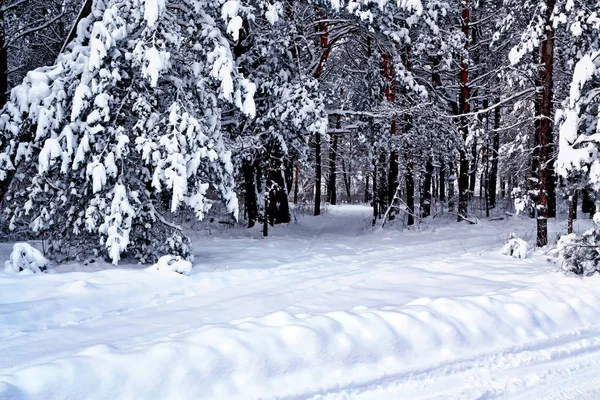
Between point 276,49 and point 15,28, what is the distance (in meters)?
6.65

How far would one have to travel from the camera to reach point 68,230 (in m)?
8.84

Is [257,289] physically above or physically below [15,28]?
below

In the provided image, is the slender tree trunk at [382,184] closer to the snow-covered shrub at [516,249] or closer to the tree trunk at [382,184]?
the tree trunk at [382,184]

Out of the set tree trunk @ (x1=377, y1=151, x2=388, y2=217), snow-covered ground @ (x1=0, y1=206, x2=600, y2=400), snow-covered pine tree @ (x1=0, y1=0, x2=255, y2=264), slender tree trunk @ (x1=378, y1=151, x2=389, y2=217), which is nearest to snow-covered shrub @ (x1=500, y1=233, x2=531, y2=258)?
snow-covered ground @ (x1=0, y1=206, x2=600, y2=400)

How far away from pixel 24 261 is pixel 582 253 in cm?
932

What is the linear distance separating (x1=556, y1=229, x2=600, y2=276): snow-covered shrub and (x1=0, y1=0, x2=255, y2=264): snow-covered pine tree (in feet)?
20.2

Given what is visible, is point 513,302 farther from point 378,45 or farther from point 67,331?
point 378,45

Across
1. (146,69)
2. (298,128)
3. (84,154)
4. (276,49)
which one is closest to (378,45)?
(276,49)

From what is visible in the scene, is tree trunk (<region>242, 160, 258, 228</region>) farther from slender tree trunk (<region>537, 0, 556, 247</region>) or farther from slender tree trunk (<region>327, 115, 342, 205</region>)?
slender tree trunk (<region>537, 0, 556, 247</region>)

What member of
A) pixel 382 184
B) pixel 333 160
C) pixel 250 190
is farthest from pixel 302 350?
pixel 333 160

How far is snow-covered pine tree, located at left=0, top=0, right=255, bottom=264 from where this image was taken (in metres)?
8.05

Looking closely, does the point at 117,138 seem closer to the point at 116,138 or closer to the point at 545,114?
the point at 116,138

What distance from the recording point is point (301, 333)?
15.1ft

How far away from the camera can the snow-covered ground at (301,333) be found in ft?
12.8
